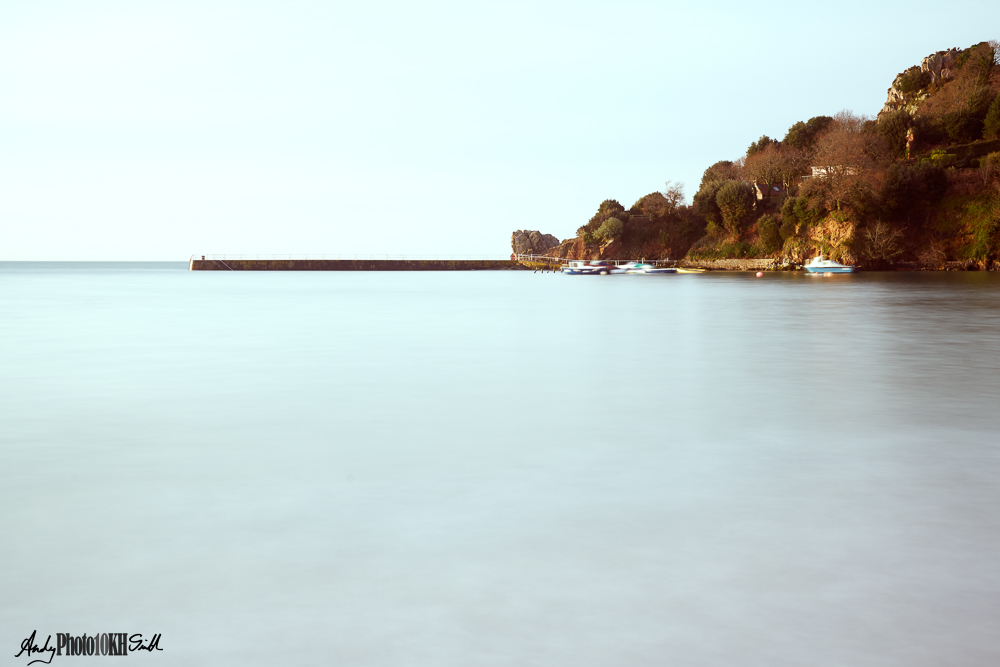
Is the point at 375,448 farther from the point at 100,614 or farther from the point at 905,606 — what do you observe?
the point at 905,606

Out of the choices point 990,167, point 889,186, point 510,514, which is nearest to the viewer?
point 510,514

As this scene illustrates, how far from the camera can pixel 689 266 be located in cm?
10256

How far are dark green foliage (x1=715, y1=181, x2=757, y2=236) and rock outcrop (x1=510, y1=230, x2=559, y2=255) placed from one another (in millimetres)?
58138

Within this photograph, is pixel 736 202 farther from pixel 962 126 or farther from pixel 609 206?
pixel 609 206

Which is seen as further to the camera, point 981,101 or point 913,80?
point 913,80

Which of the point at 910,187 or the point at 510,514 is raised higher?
the point at 910,187

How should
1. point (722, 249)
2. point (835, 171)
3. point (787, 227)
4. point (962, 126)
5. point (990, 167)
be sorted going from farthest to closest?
point (722, 249) < point (787, 227) < point (962, 126) < point (835, 171) < point (990, 167)

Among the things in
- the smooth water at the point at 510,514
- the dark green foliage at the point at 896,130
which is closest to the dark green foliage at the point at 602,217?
the dark green foliage at the point at 896,130

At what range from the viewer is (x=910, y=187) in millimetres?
75500

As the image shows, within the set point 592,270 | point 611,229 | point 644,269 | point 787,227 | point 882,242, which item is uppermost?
point 611,229

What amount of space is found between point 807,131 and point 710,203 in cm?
1516

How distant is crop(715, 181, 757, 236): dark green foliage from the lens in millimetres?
95688

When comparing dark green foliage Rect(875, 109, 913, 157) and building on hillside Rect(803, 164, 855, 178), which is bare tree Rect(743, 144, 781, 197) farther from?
building on hillside Rect(803, 164, 855, 178)

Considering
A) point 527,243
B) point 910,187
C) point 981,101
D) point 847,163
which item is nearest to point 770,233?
point 847,163
